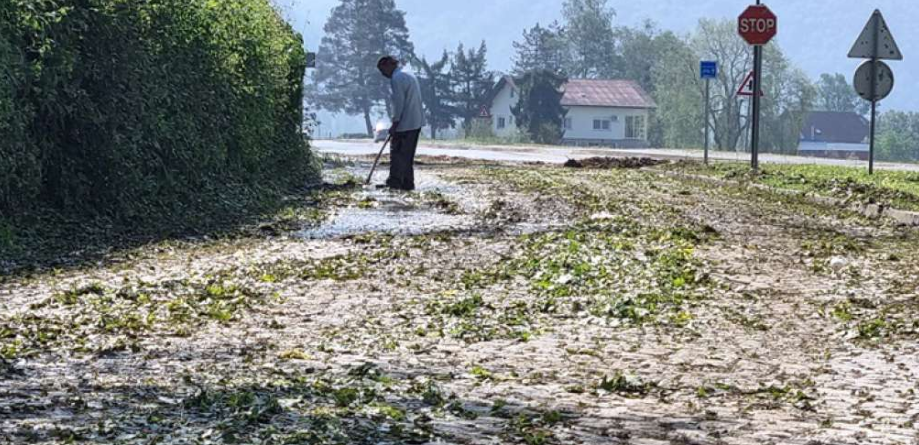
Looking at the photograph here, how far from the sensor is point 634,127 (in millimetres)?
125500

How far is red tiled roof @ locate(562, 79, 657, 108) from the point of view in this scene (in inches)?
4803

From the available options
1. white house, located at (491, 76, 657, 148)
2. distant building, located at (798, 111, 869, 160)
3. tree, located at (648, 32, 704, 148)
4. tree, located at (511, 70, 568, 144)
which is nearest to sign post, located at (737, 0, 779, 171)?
tree, located at (511, 70, 568, 144)

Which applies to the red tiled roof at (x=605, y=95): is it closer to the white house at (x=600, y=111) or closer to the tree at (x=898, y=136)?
the white house at (x=600, y=111)

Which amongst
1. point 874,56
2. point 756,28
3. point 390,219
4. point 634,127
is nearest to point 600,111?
point 634,127

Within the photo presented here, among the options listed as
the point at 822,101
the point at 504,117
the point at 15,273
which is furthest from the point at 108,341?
the point at 822,101

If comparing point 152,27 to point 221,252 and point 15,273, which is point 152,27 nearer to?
point 221,252

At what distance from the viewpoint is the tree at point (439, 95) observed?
113m

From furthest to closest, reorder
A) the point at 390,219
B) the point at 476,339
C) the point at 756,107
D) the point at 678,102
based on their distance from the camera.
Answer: the point at 678,102 → the point at 756,107 → the point at 390,219 → the point at 476,339

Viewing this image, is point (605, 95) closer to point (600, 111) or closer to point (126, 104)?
point (600, 111)

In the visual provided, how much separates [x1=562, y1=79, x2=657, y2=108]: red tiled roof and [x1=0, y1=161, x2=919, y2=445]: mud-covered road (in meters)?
107

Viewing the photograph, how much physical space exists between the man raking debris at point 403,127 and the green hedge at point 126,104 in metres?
3.12

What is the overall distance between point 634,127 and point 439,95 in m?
19.5

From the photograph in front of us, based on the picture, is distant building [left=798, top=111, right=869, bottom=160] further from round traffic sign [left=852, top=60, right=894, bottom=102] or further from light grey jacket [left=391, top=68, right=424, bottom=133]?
light grey jacket [left=391, top=68, right=424, bottom=133]

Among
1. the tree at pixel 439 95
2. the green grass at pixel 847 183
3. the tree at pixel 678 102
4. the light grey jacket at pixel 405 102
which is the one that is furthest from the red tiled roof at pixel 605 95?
the light grey jacket at pixel 405 102
